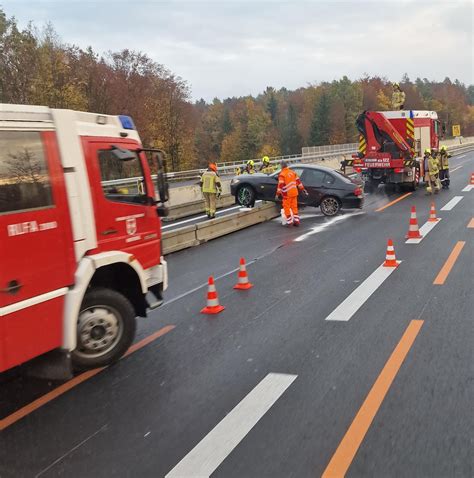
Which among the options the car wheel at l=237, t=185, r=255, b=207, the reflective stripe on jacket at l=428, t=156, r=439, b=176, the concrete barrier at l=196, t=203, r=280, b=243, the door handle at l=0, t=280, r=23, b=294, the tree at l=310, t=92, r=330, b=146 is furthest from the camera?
the tree at l=310, t=92, r=330, b=146

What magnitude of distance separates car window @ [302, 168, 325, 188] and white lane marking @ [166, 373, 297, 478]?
11.8 metres

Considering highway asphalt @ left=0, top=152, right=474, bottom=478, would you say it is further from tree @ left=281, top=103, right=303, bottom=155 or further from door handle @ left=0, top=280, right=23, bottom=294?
tree @ left=281, top=103, right=303, bottom=155

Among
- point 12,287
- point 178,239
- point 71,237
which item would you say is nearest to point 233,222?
point 178,239

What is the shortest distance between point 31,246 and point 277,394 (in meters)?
2.49

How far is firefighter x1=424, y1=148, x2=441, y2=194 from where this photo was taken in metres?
19.9

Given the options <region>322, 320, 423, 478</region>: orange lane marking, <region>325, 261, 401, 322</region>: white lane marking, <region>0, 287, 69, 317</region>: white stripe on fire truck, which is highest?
<region>0, 287, 69, 317</region>: white stripe on fire truck

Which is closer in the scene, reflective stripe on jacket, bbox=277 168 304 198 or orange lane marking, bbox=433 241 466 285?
orange lane marking, bbox=433 241 466 285

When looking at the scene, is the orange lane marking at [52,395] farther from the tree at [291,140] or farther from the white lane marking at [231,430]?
the tree at [291,140]

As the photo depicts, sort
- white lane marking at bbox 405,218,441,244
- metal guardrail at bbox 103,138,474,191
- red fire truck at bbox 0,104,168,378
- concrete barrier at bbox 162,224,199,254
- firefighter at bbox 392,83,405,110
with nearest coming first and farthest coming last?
1. red fire truck at bbox 0,104,168,378
2. metal guardrail at bbox 103,138,474,191
3. white lane marking at bbox 405,218,441,244
4. concrete barrier at bbox 162,224,199,254
5. firefighter at bbox 392,83,405,110

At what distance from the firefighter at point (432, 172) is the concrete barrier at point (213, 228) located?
730 cm

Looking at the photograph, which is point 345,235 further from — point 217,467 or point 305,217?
point 217,467

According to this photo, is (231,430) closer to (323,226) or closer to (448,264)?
(448,264)

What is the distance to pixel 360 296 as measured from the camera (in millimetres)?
7344

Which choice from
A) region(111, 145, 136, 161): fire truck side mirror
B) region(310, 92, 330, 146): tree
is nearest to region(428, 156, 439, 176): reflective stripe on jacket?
region(111, 145, 136, 161): fire truck side mirror
